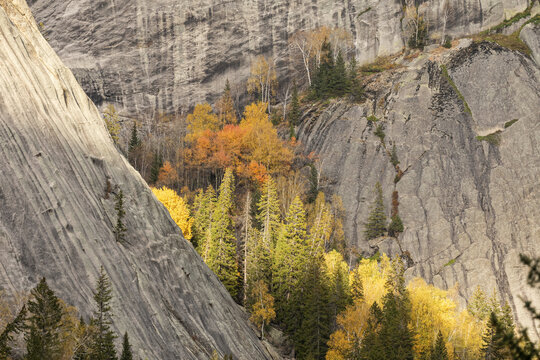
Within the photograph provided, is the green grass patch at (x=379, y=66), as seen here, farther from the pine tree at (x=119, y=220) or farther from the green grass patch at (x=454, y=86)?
the pine tree at (x=119, y=220)

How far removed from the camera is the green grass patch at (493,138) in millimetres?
64188

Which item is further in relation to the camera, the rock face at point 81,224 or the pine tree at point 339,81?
the pine tree at point 339,81

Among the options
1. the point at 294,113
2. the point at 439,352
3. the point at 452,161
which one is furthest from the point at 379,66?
the point at 439,352

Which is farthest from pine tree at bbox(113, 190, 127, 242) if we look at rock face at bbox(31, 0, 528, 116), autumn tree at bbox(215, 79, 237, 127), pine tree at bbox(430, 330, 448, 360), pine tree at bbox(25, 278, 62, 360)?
rock face at bbox(31, 0, 528, 116)

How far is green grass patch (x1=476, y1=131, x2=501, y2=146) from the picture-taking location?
2527 inches

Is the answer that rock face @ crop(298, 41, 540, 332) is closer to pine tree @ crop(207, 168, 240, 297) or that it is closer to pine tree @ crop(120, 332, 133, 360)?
pine tree @ crop(207, 168, 240, 297)

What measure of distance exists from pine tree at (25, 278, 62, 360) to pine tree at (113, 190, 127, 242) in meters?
8.43

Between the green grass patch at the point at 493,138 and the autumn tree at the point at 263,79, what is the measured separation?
35252 millimetres

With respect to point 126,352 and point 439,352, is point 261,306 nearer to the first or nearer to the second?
point 439,352

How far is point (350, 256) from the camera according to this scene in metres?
56.5

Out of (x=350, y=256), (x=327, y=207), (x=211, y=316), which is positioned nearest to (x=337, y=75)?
(x=327, y=207)

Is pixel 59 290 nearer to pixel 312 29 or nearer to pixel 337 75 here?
pixel 337 75

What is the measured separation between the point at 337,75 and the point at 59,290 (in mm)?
58988

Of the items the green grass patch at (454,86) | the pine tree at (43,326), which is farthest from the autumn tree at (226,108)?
the pine tree at (43,326)
